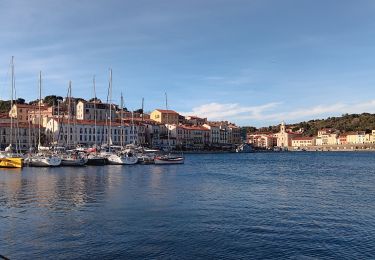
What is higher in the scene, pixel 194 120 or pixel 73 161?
pixel 194 120

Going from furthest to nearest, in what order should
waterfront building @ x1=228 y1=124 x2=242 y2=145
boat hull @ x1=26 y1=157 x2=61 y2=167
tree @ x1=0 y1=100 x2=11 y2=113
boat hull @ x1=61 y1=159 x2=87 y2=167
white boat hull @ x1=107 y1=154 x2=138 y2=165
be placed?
waterfront building @ x1=228 y1=124 x2=242 y2=145
tree @ x1=0 y1=100 x2=11 y2=113
white boat hull @ x1=107 y1=154 x2=138 y2=165
boat hull @ x1=61 y1=159 x2=87 y2=167
boat hull @ x1=26 y1=157 x2=61 y2=167

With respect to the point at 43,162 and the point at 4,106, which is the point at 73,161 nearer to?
the point at 43,162

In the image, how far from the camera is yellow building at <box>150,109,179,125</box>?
502 feet

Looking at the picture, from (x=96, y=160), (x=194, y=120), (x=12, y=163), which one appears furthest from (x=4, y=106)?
(x=12, y=163)

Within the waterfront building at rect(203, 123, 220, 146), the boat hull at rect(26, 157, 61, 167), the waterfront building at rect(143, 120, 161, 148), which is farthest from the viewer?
the waterfront building at rect(203, 123, 220, 146)

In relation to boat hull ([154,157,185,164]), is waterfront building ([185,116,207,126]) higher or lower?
higher

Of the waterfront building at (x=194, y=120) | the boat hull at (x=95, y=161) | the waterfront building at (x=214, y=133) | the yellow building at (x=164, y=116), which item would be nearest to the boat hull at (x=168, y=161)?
the boat hull at (x=95, y=161)

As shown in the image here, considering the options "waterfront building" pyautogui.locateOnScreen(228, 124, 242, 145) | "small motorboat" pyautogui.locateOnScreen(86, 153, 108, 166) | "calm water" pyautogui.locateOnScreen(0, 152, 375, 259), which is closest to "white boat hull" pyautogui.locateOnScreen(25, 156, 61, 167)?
"small motorboat" pyautogui.locateOnScreen(86, 153, 108, 166)

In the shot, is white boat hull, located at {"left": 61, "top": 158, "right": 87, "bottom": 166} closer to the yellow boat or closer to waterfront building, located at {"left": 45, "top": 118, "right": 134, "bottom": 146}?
the yellow boat

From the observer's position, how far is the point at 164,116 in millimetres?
154250

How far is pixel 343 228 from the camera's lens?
19.4 m

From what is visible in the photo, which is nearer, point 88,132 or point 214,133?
point 88,132

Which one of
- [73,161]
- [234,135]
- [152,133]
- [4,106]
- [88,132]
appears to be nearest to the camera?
[73,161]

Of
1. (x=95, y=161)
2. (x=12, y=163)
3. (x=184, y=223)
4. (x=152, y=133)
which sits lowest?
(x=184, y=223)
